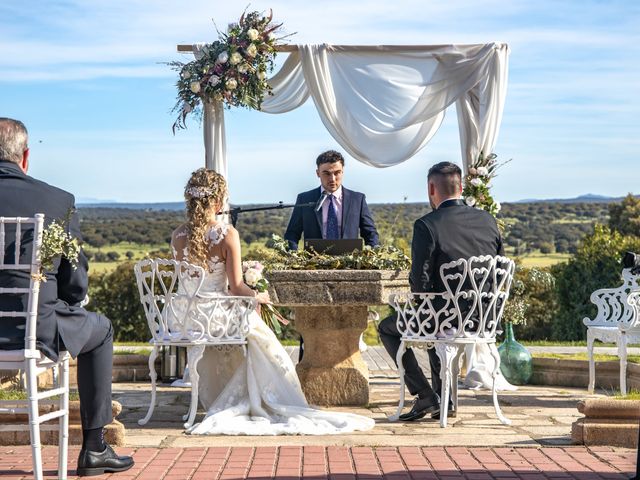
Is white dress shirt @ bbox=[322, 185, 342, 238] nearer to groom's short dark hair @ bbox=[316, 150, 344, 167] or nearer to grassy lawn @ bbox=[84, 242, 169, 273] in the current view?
groom's short dark hair @ bbox=[316, 150, 344, 167]

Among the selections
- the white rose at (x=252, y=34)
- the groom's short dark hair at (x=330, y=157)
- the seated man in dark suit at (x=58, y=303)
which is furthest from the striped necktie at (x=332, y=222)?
the seated man in dark suit at (x=58, y=303)

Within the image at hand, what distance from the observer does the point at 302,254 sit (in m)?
7.83

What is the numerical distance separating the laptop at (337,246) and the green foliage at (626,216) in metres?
23.9

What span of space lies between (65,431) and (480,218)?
3.25 m

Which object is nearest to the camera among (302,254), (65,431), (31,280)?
(31,280)

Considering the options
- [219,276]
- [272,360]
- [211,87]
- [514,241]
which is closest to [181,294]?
[219,276]

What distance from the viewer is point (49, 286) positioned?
5.10 m

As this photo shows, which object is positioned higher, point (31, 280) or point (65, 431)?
point (31, 280)

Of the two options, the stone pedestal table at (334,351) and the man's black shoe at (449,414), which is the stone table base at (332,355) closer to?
the stone pedestal table at (334,351)

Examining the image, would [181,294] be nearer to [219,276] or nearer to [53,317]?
[219,276]

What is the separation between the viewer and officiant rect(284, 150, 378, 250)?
9.17m

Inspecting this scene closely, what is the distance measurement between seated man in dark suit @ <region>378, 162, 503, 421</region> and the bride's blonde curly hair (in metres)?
1.33

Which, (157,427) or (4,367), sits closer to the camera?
(4,367)

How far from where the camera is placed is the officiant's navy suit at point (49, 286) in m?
5.00
